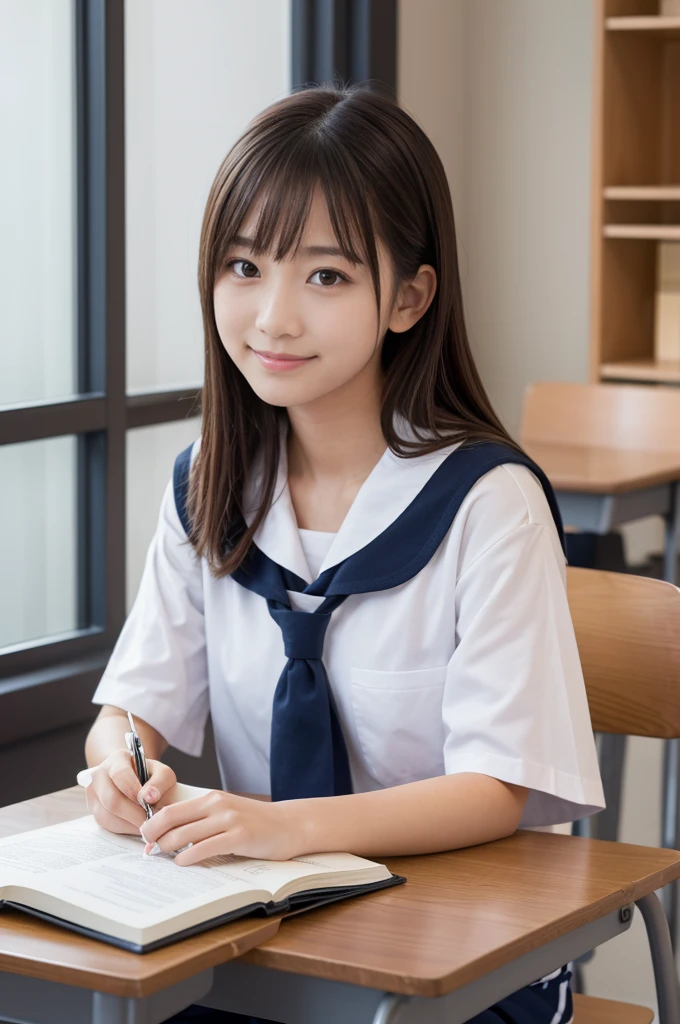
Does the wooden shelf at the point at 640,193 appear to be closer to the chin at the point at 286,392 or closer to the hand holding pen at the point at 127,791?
the chin at the point at 286,392

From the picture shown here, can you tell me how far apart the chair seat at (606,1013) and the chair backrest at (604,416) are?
6.46 ft

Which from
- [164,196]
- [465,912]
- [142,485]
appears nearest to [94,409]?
[142,485]

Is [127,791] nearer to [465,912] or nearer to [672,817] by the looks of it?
[465,912]

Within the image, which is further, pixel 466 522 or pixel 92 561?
pixel 92 561

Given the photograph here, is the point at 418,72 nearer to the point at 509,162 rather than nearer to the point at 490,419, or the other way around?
the point at 509,162

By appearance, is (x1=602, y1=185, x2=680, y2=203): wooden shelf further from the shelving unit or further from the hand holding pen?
the hand holding pen

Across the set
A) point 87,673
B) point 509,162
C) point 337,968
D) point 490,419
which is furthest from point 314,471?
point 509,162

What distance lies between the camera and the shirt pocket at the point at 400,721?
1359 mm

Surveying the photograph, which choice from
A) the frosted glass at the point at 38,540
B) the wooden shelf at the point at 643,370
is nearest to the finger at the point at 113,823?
the frosted glass at the point at 38,540

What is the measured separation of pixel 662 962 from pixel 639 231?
2711mm

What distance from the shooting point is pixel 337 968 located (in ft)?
3.02

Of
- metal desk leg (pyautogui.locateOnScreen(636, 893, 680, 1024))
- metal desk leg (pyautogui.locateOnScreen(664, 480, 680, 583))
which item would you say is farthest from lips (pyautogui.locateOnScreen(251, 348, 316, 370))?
metal desk leg (pyautogui.locateOnScreen(664, 480, 680, 583))

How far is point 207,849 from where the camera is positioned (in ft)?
3.46

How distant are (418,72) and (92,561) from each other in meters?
1.98
